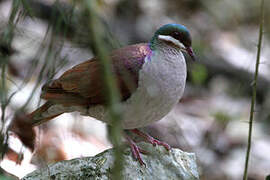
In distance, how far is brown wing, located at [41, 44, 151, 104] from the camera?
4.08 metres

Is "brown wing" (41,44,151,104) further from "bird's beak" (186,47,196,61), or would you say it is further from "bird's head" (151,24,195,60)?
"bird's beak" (186,47,196,61)

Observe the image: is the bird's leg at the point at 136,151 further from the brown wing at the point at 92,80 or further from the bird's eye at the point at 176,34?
the bird's eye at the point at 176,34

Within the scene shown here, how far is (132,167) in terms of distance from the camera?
13.6 ft

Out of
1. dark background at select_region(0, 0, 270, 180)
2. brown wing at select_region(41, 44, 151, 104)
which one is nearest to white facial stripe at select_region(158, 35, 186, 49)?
brown wing at select_region(41, 44, 151, 104)

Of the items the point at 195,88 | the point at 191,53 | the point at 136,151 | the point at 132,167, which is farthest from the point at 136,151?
the point at 195,88

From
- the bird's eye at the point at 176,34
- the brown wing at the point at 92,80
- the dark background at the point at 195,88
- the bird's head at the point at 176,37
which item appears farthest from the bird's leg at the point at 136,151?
the dark background at the point at 195,88

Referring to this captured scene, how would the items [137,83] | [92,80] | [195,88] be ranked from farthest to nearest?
1. [195,88]
2. [92,80]
3. [137,83]

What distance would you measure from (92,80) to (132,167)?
84 centimetres

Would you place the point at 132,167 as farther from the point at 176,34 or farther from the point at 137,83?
the point at 176,34

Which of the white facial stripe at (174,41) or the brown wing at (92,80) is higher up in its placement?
the white facial stripe at (174,41)

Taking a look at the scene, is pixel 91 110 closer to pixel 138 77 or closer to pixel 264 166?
pixel 138 77

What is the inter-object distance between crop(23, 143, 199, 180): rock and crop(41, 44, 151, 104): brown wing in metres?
0.54

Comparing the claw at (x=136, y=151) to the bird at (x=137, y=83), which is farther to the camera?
the claw at (x=136, y=151)

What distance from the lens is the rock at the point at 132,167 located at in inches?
155
